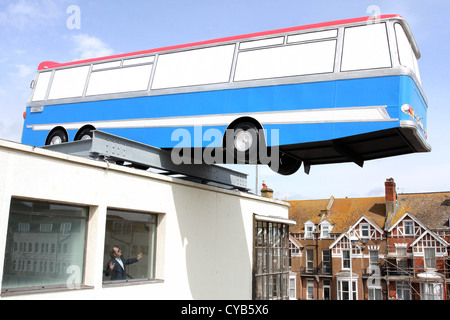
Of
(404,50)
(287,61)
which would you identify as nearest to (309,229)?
(287,61)

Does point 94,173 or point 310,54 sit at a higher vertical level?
point 310,54

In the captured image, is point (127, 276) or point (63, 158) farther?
point (127, 276)

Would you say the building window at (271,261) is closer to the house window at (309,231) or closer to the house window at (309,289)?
the house window at (309,231)

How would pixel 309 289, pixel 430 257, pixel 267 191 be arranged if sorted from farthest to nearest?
pixel 309 289
pixel 430 257
pixel 267 191

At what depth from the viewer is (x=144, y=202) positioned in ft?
34.6

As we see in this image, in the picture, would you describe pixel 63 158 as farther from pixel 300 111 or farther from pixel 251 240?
pixel 251 240

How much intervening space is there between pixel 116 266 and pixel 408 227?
36110 millimetres

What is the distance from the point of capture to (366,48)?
877cm

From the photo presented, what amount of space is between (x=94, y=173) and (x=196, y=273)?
14.0 ft

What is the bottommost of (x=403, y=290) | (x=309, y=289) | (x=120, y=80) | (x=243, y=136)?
(x=309, y=289)

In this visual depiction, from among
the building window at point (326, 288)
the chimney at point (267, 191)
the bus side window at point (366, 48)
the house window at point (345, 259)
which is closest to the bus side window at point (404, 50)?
the bus side window at point (366, 48)

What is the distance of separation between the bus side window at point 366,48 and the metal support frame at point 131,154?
521cm

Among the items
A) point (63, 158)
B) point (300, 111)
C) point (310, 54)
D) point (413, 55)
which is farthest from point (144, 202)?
point (413, 55)

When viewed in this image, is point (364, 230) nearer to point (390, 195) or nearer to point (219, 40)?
point (390, 195)
